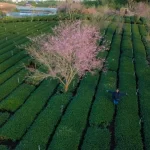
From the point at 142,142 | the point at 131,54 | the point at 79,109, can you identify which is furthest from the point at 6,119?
the point at 131,54

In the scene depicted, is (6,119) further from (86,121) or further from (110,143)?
(110,143)

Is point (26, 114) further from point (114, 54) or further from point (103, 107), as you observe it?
point (114, 54)

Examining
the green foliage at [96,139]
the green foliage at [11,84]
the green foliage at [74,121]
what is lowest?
the green foliage at [96,139]

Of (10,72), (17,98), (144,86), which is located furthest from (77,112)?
(10,72)

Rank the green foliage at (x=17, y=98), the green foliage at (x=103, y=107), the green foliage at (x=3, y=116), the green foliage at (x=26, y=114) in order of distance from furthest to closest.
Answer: the green foliage at (x=17, y=98), the green foliage at (x=3, y=116), the green foliage at (x=103, y=107), the green foliage at (x=26, y=114)

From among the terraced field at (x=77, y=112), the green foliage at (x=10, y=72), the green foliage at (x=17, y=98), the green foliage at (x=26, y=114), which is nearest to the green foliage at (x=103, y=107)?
the terraced field at (x=77, y=112)

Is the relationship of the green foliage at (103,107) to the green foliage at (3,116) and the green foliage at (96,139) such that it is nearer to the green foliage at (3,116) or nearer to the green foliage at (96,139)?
the green foliage at (96,139)

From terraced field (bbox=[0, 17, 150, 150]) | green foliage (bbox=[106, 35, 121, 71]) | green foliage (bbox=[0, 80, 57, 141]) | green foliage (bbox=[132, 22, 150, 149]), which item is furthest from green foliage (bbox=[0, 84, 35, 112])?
green foliage (bbox=[106, 35, 121, 71])

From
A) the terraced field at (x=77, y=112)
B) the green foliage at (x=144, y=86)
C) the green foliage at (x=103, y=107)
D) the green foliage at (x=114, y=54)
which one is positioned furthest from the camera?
the green foliage at (x=114, y=54)

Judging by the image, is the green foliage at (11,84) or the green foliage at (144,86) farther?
the green foliage at (11,84)
